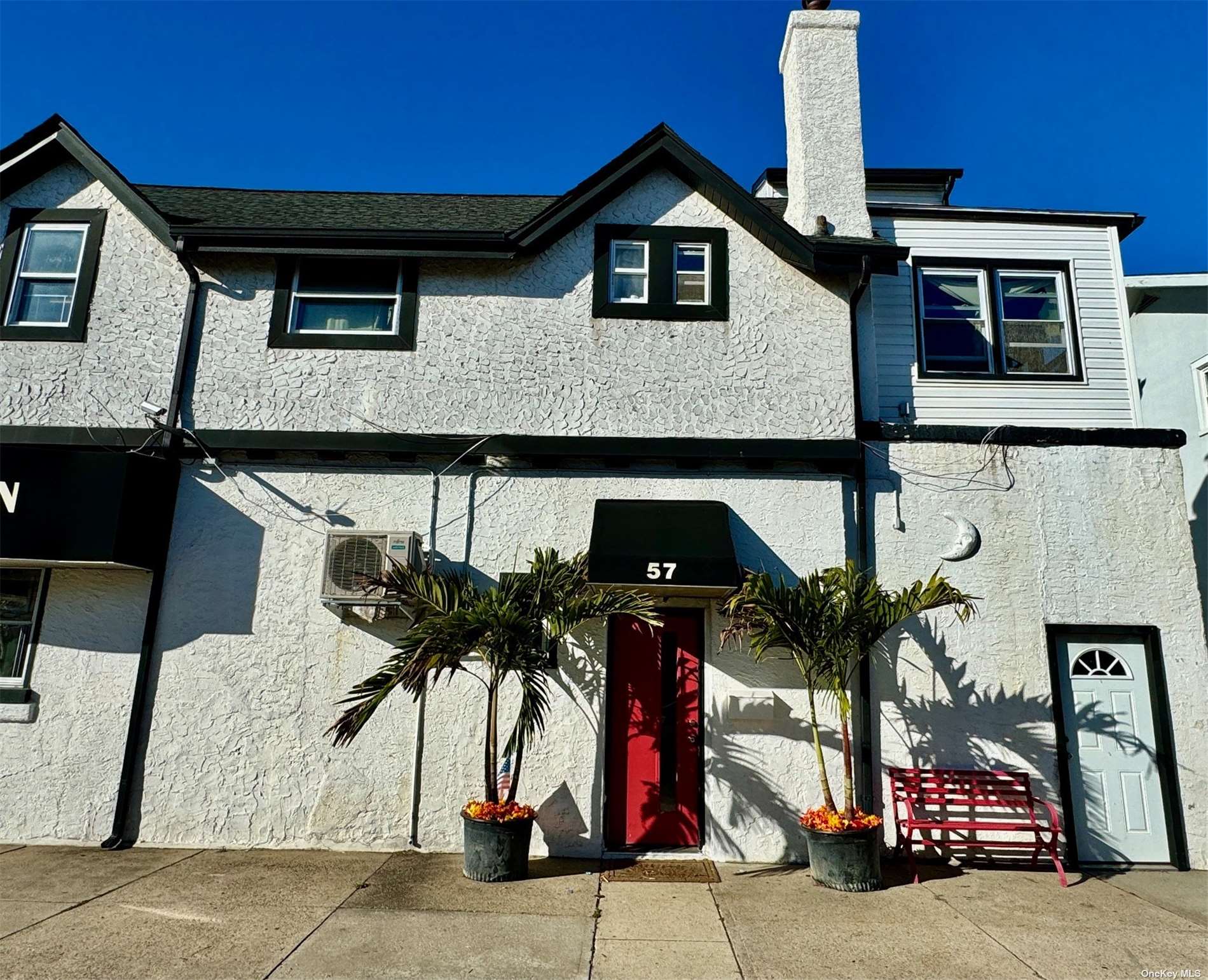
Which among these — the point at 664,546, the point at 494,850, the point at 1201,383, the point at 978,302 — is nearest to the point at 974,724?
the point at 664,546

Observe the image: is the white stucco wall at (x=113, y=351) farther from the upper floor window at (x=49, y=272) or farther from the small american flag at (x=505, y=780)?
the small american flag at (x=505, y=780)

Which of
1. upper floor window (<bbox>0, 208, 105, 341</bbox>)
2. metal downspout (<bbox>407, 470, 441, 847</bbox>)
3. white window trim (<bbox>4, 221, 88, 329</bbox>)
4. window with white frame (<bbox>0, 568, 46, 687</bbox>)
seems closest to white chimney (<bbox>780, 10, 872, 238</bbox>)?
metal downspout (<bbox>407, 470, 441, 847</bbox>)

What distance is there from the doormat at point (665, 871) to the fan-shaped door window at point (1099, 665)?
14.1 ft

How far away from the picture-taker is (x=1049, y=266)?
948cm

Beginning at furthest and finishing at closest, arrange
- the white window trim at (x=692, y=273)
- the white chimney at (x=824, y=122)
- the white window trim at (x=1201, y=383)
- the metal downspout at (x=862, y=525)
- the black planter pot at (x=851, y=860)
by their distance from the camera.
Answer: the white window trim at (x=1201, y=383) → the white chimney at (x=824, y=122) → the white window trim at (x=692, y=273) → the metal downspout at (x=862, y=525) → the black planter pot at (x=851, y=860)

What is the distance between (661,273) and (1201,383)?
32.8 feet

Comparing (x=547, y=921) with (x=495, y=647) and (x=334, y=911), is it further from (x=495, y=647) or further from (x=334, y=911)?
(x=495, y=647)

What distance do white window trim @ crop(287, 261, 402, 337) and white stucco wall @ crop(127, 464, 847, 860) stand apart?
163 centimetres

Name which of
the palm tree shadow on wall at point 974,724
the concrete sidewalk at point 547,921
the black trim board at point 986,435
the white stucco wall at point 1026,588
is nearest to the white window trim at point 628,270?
the black trim board at point 986,435

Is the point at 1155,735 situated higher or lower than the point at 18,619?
lower

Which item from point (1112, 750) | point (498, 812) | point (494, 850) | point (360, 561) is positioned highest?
point (360, 561)

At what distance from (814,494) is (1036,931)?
4.13m

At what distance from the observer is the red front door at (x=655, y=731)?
301 inches

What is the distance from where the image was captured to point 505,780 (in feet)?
23.4
